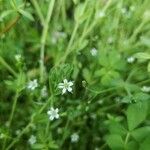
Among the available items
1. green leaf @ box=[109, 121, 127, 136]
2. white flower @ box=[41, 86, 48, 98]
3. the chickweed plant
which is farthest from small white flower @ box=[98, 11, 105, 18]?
green leaf @ box=[109, 121, 127, 136]

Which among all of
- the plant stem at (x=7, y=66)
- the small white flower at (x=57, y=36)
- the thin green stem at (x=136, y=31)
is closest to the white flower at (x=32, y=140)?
the plant stem at (x=7, y=66)

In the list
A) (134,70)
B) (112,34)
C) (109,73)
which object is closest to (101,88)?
(109,73)

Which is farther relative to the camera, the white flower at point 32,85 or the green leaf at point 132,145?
the white flower at point 32,85

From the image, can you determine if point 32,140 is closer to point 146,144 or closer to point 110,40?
point 146,144

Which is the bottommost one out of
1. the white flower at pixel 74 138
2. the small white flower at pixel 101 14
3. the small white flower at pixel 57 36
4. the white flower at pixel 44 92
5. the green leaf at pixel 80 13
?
the white flower at pixel 74 138

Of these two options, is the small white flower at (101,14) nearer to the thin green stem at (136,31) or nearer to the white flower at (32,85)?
the thin green stem at (136,31)

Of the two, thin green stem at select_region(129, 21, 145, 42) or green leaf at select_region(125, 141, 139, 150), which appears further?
thin green stem at select_region(129, 21, 145, 42)

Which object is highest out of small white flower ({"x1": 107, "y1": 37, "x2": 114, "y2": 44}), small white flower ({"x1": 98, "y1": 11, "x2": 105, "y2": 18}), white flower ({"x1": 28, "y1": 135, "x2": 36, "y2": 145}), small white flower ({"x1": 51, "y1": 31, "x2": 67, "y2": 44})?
small white flower ({"x1": 51, "y1": 31, "x2": 67, "y2": 44})

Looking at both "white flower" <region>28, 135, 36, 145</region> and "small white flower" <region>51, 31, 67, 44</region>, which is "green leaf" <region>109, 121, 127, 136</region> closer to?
"white flower" <region>28, 135, 36, 145</region>
